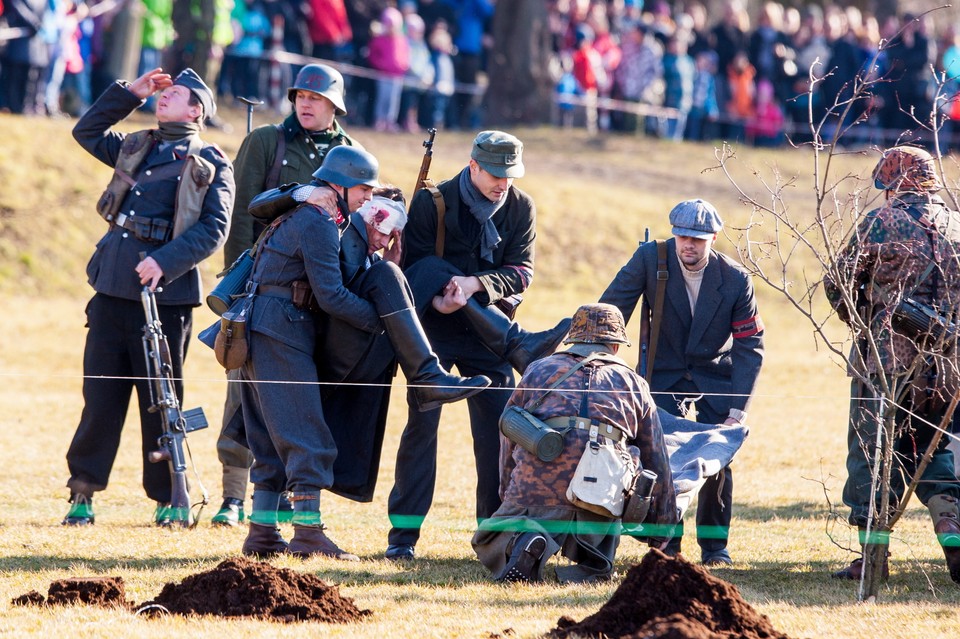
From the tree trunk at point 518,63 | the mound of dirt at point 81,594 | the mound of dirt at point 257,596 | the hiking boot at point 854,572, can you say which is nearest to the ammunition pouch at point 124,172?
the mound of dirt at point 81,594

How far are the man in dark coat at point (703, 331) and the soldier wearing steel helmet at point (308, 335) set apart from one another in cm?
125

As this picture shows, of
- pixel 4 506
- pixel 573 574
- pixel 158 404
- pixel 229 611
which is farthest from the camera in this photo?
pixel 4 506

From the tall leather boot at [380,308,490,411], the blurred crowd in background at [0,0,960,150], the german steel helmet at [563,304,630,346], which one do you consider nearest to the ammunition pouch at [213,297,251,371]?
the tall leather boot at [380,308,490,411]

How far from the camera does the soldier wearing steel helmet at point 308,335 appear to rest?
7195 mm

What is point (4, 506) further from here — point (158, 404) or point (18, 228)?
point (18, 228)

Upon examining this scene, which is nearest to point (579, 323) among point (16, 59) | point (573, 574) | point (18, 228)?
point (573, 574)

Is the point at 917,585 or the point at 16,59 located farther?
the point at 16,59

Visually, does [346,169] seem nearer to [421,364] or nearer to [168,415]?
[421,364]

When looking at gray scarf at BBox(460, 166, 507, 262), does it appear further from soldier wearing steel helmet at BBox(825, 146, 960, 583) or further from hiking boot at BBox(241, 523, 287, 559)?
hiking boot at BBox(241, 523, 287, 559)

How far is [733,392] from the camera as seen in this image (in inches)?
312

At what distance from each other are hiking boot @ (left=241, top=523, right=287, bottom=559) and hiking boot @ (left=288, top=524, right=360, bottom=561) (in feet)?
0.23

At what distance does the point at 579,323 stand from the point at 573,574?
117 cm

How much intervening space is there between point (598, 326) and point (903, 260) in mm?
1617

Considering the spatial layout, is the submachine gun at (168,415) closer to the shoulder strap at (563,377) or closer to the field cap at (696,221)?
the shoulder strap at (563,377)
